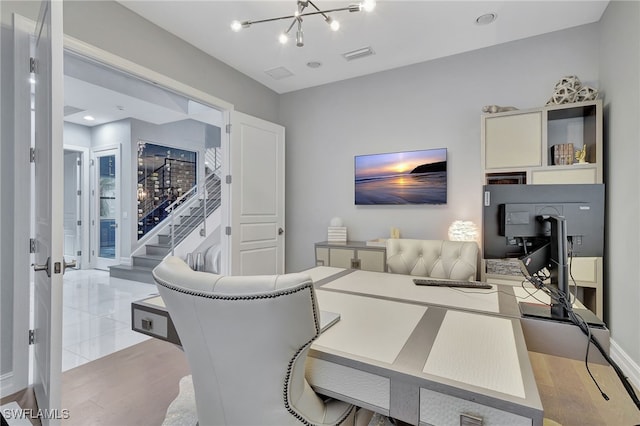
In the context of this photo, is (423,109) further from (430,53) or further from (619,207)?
(619,207)

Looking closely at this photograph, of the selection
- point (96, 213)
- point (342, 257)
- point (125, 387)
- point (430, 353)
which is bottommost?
Result: point (125, 387)

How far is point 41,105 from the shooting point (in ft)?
5.59

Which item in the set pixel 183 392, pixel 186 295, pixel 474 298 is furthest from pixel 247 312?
pixel 183 392

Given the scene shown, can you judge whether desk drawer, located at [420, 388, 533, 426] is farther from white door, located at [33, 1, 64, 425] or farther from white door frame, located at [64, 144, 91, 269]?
white door frame, located at [64, 144, 91, 269]

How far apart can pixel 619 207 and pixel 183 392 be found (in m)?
3.29

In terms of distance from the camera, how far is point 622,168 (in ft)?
7.43

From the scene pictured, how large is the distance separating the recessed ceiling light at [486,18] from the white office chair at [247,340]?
312 centimetres

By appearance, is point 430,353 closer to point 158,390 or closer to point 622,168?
point 158,390

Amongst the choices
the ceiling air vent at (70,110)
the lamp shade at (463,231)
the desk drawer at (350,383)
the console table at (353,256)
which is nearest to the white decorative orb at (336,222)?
the console table at (353,256)

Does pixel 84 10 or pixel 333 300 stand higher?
pixel 84 10

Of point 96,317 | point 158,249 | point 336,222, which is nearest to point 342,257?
point 336,222

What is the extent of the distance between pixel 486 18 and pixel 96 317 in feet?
16.3

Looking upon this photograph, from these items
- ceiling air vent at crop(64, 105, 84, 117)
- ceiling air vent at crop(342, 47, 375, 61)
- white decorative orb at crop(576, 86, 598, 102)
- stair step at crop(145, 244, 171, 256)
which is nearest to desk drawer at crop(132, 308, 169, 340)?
ceiling air vent at crop(342, 47, 375, 61)

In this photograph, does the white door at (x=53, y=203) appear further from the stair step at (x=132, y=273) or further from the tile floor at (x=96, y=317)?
the stair step at (x=132, y=273)
